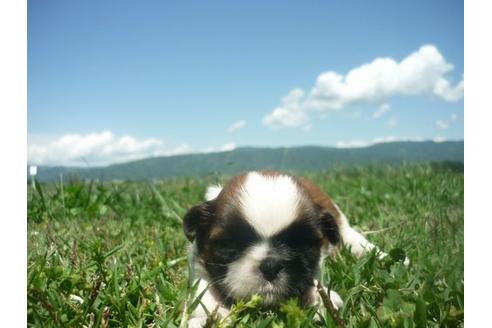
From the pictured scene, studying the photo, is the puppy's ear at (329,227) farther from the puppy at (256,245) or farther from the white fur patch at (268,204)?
the white fur patch at (268,204)

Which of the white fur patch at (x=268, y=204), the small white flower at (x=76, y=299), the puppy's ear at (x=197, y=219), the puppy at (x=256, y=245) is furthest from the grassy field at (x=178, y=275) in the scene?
the white fur patch at (x=268, y=204)

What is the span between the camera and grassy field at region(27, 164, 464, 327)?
2016 millimetres

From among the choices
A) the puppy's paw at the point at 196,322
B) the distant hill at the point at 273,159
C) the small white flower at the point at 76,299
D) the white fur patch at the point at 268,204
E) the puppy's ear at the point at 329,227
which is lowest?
the puppy's paw at the point at 196,322

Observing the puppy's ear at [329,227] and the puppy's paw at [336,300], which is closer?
the puppy's paw at [336,300]

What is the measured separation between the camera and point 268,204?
2418 mm

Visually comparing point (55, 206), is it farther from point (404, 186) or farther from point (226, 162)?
point (404, 186)

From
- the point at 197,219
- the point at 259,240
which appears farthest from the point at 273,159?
the point at 259,240

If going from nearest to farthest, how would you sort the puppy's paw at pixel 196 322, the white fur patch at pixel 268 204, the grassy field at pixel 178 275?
the grassy field at pixel 178 275, the puppy's paw at pixel 196 322, the white fur patch at pixel 268 204

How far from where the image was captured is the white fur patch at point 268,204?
2359 millimetres

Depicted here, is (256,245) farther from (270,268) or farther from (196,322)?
(196,322)

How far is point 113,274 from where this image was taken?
2379 millimetres

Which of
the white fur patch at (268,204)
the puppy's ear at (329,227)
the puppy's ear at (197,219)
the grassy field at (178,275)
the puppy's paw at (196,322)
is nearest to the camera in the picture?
the grassy field at (178,275)

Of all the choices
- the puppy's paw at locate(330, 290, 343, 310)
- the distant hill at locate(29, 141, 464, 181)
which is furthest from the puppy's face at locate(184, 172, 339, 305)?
the distant hill at locate(29, 141, 464, 181)
